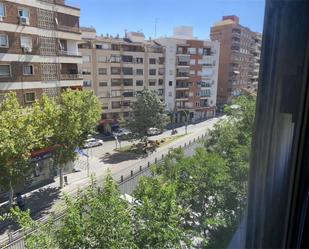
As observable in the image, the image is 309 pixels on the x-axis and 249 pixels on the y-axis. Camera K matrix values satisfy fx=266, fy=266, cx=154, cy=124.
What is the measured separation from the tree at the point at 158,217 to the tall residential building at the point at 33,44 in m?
0.91

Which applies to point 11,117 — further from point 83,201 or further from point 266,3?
point 266,3

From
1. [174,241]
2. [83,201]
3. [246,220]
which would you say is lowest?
[174,241]

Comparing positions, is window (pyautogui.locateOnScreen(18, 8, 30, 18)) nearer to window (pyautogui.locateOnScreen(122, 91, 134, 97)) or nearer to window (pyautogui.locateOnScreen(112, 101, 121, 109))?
window (pyautogui.locateOnScreen(112, 101, 121, 109))

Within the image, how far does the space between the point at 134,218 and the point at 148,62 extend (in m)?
3.75

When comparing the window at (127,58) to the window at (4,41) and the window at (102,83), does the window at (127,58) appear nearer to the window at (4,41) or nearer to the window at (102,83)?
the window at (102,83)

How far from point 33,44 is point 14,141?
1.05 m

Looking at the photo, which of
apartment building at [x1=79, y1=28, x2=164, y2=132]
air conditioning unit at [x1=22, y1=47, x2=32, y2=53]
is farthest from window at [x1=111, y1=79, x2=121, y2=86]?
air conditioning unit at [x1=22, y1=47, x2=32, y2=53]

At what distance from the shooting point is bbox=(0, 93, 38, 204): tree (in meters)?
1.95

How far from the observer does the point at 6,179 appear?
102 inches

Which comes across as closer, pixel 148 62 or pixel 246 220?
pixel 246 220

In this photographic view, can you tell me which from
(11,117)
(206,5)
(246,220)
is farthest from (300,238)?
(11,117)

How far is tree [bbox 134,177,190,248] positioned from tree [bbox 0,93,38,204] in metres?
1.11

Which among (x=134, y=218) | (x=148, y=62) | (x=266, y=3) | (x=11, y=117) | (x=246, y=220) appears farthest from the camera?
(x=148, y=62)

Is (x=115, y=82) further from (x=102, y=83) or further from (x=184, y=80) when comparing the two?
(x=184, y=80)
